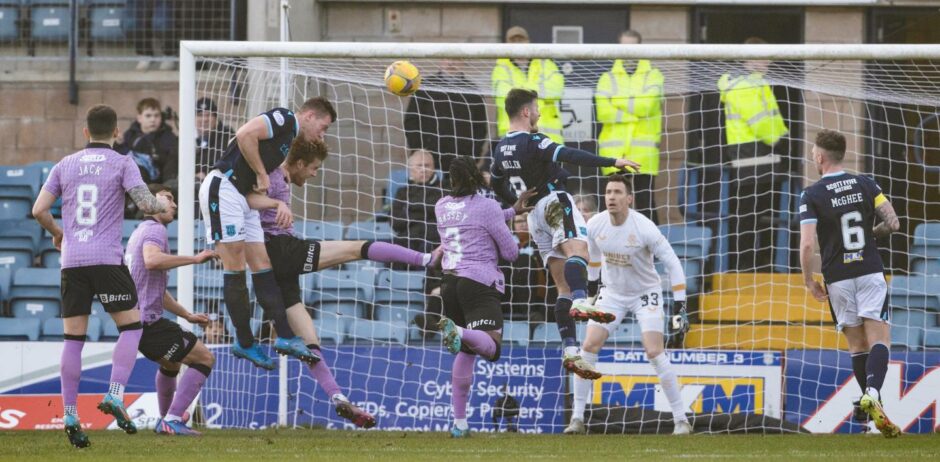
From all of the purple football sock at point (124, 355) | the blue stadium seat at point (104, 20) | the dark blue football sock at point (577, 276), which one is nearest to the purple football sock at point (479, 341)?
the dark blue football sock at point (577, 276)

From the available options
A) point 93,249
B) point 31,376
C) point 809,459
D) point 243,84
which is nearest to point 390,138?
point 243,84

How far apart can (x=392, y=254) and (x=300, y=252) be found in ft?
2.21

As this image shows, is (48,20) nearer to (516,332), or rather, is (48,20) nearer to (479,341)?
(516,332)

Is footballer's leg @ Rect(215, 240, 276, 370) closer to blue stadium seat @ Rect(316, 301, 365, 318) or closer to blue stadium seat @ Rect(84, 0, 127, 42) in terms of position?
blue stadium seat @ Rect(316, 301, 365, 318)

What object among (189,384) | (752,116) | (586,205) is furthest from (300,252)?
(752,116)

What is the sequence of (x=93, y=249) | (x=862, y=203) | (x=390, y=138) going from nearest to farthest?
(x=93, y=249) → (x=862, y=203) → (x=390, y=138)

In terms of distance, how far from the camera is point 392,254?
10.2 metres

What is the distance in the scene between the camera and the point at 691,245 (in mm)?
12906

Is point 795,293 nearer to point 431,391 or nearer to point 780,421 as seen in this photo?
point 780,421

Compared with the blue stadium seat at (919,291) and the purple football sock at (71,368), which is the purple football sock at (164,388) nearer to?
the purple football sock at (71,368)

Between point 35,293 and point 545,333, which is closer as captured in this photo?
point 545,333

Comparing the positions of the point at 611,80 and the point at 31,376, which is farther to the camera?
the point at 611,80

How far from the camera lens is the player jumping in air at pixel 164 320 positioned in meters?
9.84

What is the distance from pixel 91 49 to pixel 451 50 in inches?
230
